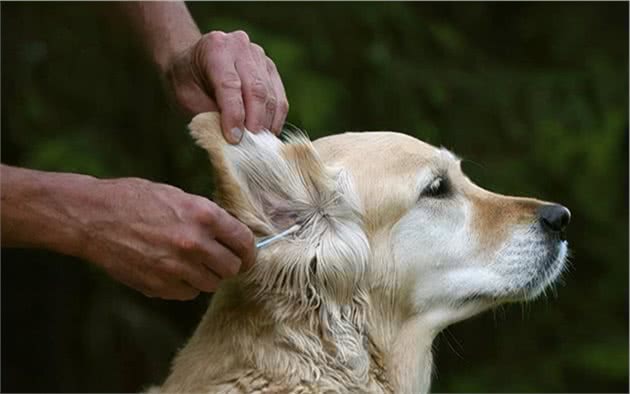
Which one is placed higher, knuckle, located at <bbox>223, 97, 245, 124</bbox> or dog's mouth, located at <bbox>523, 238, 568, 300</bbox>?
knuckle, located at <bbox>223, 97, 245, 124</bbox>

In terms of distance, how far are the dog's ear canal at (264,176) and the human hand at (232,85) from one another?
64 mm

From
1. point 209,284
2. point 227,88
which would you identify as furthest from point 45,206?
point 227,88

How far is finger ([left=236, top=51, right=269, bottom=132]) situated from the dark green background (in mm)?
2406

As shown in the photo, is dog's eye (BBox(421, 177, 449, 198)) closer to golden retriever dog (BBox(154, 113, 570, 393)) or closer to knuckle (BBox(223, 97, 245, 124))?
golden retriever dog (BBox(154, 113, 570, 393))

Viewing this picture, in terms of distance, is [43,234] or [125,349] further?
[125,349]

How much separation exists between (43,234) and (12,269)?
14.8 ft

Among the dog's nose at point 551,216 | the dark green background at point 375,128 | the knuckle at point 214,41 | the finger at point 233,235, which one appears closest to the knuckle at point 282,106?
the knuckle at point 214,41

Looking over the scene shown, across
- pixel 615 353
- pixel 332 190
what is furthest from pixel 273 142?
pixel 615 353

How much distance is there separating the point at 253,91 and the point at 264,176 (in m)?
0.32

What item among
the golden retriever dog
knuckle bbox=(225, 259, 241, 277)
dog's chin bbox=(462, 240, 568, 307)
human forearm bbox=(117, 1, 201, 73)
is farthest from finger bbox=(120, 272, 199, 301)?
human forearm bbox=(117, 1, 201, 73)

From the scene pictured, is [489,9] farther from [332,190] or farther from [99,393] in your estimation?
[332,190]

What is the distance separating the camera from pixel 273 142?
3.70 m

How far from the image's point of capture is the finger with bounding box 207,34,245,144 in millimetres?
3588

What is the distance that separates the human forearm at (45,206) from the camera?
10.6 ft
